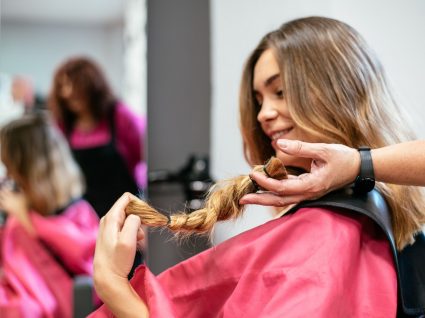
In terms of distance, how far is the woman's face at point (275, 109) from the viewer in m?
1.33

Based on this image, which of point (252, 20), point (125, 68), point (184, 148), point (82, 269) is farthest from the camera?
point (184, 148)

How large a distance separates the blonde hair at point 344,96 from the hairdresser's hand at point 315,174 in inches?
6.6

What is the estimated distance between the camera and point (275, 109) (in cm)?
135

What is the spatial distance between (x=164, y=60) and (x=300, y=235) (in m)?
1.61

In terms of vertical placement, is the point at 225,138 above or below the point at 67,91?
below

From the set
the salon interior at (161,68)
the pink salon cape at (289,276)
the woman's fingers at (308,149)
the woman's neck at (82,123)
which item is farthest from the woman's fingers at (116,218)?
the woman's neck at (82,123)

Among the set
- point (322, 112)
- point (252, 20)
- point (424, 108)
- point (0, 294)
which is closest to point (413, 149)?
point (322, 112)

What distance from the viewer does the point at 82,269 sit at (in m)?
2.28

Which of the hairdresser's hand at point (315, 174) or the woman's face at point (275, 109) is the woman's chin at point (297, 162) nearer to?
the woman's face at point (275, 109)

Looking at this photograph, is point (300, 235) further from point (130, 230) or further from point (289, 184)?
point (130, 230)

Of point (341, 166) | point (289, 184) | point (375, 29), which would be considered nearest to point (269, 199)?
point (289, 184)

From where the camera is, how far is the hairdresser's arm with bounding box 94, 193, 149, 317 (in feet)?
3.42

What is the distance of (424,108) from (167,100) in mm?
1342

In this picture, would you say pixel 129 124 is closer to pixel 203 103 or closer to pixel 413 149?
pixel 203 103
